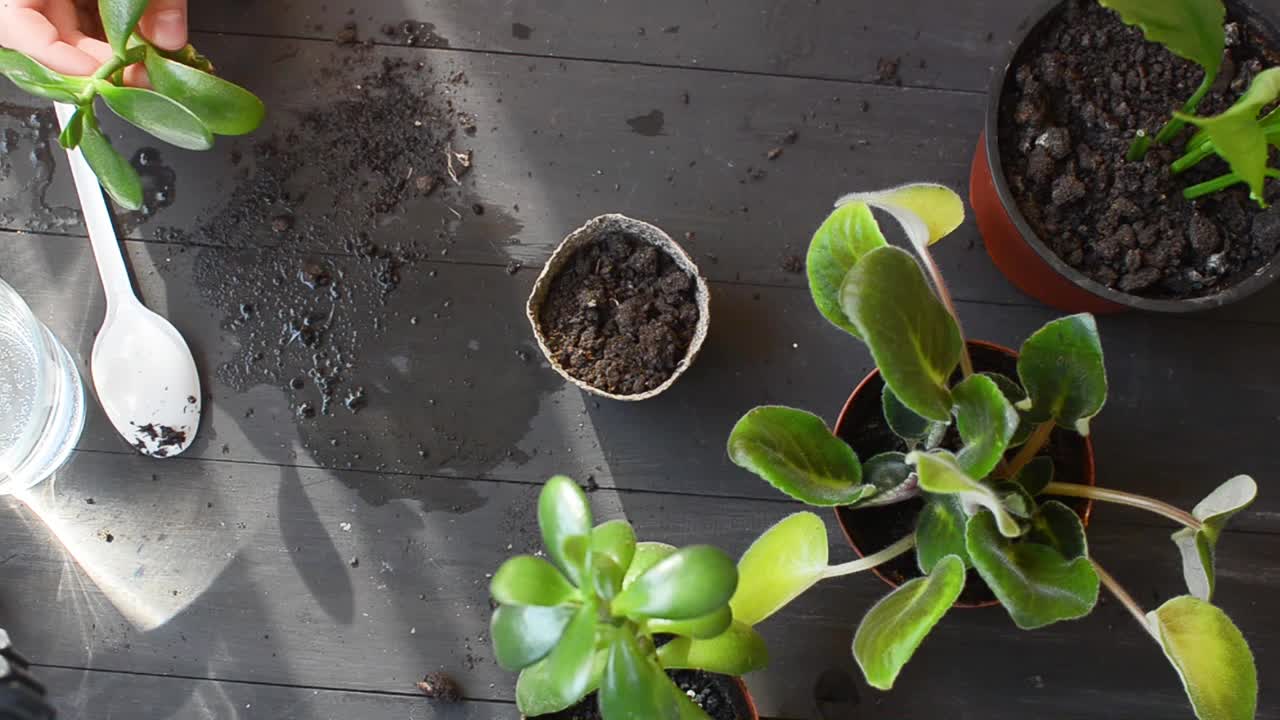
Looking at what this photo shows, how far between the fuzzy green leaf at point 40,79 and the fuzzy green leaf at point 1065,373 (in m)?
0.85

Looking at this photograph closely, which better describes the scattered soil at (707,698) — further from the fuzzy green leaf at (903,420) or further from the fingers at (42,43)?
the fingers at (42,43)

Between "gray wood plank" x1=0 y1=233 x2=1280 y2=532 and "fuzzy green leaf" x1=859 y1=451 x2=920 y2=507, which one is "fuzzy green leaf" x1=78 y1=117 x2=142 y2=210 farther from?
"fuzzy green leaf" x1=859 y1=451 x2=920 y2=507

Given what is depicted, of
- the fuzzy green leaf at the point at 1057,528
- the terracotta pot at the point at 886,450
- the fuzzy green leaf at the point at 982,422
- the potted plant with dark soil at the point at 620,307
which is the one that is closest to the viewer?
the fuzzy green leaf at the point at 982,422

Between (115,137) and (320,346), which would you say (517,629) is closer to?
(320,346)

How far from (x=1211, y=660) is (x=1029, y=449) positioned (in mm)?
208

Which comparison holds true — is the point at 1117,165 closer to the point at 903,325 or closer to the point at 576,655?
the point at 903,325

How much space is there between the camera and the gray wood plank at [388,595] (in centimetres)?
100

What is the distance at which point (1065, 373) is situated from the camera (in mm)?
732

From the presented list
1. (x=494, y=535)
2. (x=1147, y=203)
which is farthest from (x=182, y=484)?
(x=1147, y=203)

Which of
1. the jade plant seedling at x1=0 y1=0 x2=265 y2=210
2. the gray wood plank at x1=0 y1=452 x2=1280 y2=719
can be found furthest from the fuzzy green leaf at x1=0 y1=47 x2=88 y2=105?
the gray wood plank at x1=0 y1=452 x2=1280 y2=719

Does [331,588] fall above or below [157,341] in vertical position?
below

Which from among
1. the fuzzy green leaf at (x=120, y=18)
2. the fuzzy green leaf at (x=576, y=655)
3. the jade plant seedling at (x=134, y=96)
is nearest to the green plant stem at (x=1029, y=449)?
the fuzzy green leaf at (x=576, y=655)

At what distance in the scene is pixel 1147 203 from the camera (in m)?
0.92

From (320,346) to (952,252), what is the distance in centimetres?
75
